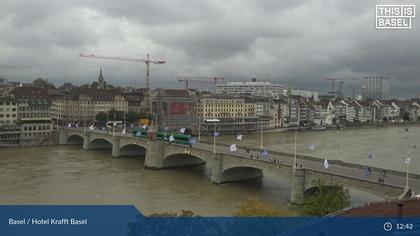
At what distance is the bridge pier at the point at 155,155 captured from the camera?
1750 inches

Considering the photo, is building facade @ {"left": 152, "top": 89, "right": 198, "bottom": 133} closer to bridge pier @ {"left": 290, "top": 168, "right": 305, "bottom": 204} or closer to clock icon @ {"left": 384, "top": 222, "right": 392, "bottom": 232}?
bridge pier @ {"left": 290, "top": 168, "right": 305, "bottom": 204}

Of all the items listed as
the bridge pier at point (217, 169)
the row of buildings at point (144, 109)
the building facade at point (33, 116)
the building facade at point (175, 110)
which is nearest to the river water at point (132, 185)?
the bridge pier at point (217, 169)

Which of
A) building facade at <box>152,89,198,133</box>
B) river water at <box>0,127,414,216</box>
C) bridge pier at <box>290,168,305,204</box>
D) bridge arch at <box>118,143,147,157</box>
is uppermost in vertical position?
building facade at <box>152,89,198,133</box>

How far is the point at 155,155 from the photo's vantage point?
44.5 m

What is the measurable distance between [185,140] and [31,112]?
1711 inches

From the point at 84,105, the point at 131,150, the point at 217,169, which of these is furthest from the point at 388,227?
the point at 84,105

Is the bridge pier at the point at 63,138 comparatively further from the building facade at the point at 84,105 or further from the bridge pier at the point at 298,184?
the bridge pier at the point at 298,184

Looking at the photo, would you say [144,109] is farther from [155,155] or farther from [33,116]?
[155,155]

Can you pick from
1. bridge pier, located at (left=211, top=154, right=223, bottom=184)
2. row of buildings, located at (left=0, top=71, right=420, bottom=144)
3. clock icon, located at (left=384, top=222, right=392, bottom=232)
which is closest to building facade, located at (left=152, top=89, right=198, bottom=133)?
row of buildings, located at (left=0, top=71, right=420, bottom=144)

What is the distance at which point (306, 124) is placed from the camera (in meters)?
122

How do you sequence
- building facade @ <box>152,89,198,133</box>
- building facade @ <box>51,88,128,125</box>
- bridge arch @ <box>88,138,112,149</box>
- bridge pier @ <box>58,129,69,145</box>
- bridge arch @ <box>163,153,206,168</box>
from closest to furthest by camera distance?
bridge arch @ <box>163,153,206,168</box>, bridge arch @ <box>88,138,112,149</box>, bridge pier @ <box>58,129,69,145</box>, building facade @ <box>51,88,128,125</box>, building facade @ <box>152,89,198,133</box>

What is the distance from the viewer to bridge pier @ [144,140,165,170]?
146 ft

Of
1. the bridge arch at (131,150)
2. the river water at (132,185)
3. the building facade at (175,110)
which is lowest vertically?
the river water at (132,185)

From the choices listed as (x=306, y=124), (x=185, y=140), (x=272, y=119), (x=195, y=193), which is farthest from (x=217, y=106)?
(x=195, y=193)
